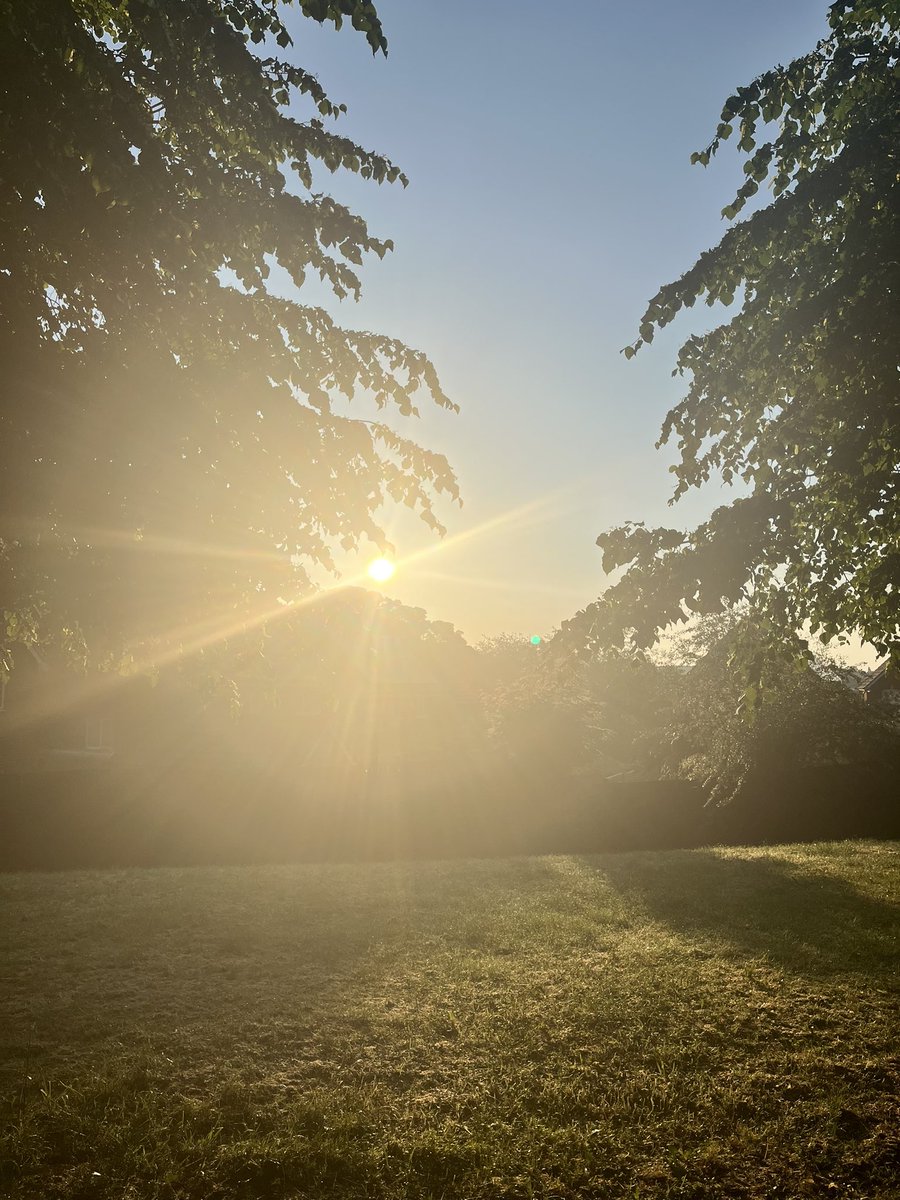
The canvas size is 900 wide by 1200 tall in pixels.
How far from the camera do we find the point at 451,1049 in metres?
5.43

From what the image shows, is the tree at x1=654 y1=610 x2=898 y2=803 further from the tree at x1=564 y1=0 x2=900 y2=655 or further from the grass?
the tree at x1=564 y1=0 x2=900 y2=655

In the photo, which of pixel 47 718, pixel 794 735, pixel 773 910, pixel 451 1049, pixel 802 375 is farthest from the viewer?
pixel 47 718

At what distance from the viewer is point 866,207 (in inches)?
238

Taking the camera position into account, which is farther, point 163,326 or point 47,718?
point 47,718

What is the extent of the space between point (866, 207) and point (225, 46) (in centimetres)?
523

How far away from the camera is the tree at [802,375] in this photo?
19.8 feet

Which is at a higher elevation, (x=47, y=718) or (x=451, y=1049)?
(x=47, y=718)

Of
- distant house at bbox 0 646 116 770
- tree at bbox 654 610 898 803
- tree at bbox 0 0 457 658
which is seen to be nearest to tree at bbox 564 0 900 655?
tree at bbox 0 0 457 658

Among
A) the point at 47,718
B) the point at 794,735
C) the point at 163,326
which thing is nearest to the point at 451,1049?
the point at 163,326

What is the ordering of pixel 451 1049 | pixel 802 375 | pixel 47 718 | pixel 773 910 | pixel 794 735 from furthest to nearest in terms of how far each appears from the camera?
pixel 47 718 → pixel 794 735 → pixel 773 910 → pixel 802 375 → pixel 451 1049

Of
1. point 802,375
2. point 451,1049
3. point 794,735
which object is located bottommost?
point 451,1049

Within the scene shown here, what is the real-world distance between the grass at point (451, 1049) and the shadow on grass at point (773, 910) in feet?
0.23

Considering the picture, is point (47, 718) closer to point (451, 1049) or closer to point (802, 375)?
point (451, 1049)

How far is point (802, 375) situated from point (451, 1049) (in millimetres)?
6724
